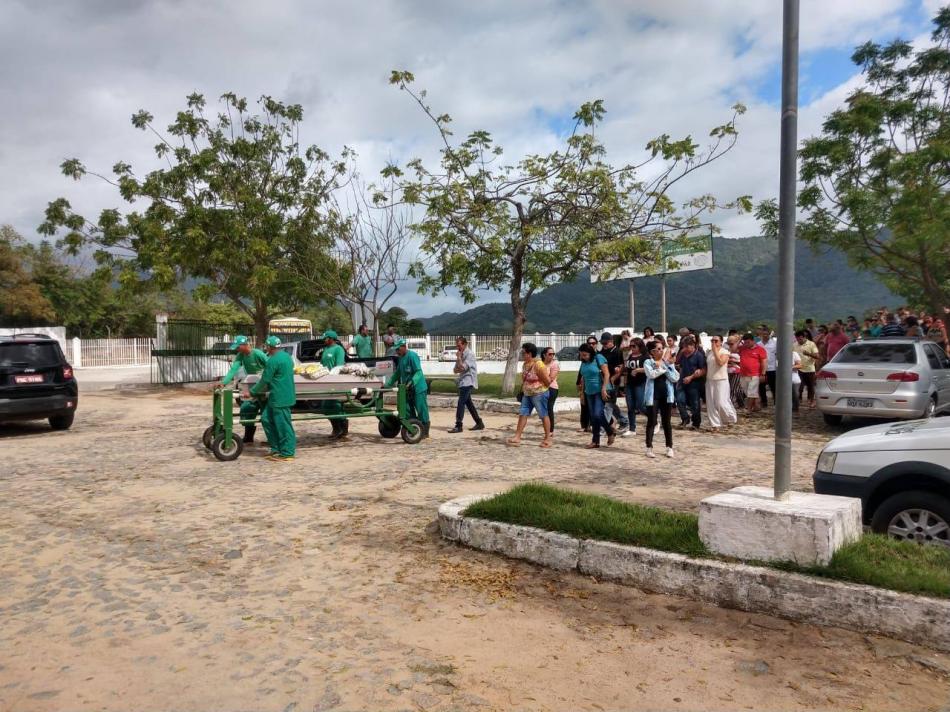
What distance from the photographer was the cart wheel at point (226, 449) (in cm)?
891

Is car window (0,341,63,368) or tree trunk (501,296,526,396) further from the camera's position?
tree trunk (501,296,526,396)

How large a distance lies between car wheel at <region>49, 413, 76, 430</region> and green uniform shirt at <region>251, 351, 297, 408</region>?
18.4 feet

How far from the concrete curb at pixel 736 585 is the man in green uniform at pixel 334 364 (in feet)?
19.3

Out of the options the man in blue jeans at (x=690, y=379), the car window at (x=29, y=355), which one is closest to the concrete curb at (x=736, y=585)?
the man in blue jeans at (x=690, y=379)

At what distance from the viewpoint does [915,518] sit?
450 cm

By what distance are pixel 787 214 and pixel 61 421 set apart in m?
12.7

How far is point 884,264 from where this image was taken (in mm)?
18484

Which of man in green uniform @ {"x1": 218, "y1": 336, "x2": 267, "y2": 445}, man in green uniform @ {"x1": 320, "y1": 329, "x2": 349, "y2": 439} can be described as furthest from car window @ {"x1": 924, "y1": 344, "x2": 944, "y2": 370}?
man in green uniform @ {"x1": 218, "y1": 336, "x2": 267, "y2": 445}

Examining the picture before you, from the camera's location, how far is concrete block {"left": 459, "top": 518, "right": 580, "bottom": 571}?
4691 mm

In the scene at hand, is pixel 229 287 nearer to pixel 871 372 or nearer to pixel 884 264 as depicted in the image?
pixel 871 372

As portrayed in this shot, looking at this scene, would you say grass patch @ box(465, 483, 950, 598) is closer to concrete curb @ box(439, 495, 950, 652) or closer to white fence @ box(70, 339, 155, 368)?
concrete curb @ box(439, 495, 950, 652)

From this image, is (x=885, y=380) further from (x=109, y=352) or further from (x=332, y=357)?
(x=109, y=352)

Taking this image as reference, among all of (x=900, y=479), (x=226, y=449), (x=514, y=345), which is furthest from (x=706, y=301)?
(x=900, y=479)

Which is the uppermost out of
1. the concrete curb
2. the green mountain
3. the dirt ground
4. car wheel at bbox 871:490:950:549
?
the green mountain
